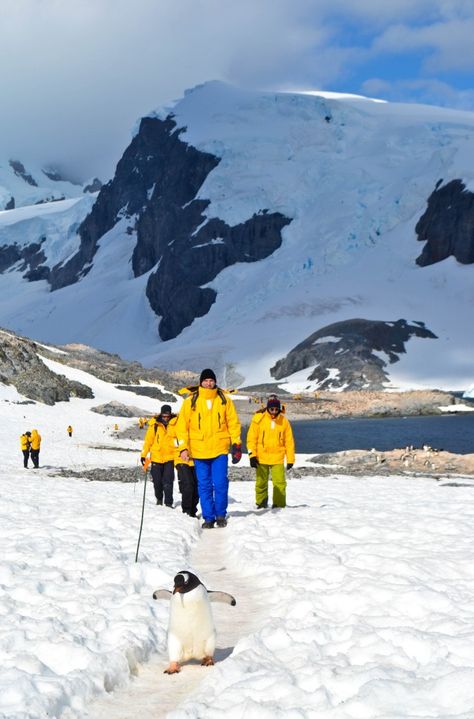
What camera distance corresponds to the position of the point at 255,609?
7547 mm

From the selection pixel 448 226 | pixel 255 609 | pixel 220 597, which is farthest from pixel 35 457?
pixel 448 226

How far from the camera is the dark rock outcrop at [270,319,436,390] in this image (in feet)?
343

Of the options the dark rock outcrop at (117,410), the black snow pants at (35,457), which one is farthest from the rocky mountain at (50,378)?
the black snow pants at (35,457)

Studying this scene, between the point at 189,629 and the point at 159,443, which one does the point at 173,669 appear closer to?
the point at 189,629

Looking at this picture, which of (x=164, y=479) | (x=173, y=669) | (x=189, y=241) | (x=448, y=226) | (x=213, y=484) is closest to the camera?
(x=173, y=669)

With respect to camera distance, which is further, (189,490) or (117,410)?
(117,410)

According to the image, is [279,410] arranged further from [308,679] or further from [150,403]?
[150,403]

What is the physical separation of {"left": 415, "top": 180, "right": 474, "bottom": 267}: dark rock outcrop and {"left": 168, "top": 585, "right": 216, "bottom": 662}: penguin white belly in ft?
482

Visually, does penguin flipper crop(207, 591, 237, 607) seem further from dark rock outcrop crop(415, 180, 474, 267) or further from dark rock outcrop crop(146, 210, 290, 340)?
dark rock outcrop crop(146, 210, 290, 340)

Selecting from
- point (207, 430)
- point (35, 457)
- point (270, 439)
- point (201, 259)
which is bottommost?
point (35, 457)

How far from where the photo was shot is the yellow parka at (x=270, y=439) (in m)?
13.1

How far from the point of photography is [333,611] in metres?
7.08

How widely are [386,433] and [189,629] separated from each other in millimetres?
53756

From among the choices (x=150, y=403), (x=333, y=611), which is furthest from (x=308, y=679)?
(x=150, y=403)
